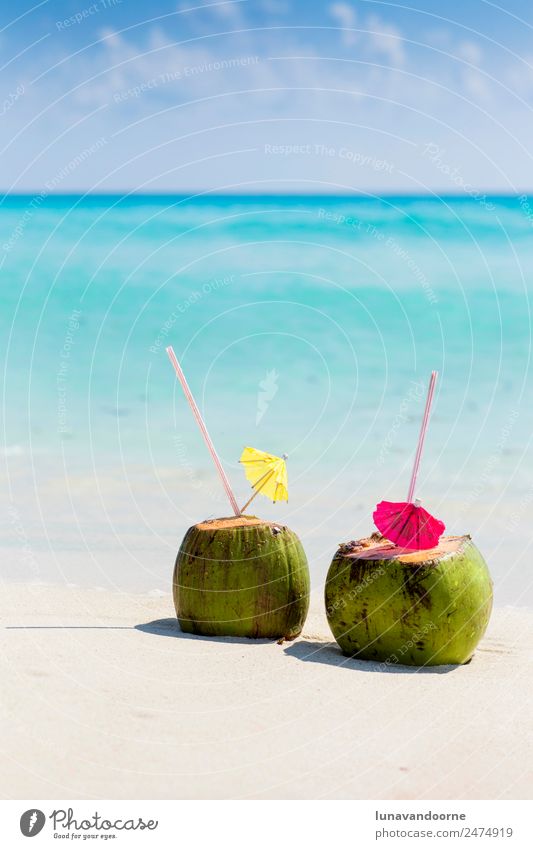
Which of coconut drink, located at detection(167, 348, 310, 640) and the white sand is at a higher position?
coconut drink, located at detection(167, 348, 310, 640)

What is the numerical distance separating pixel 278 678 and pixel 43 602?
7.74 feet

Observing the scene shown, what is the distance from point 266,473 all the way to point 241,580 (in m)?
0.67

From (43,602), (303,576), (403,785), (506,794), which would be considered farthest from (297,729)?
(43,602)

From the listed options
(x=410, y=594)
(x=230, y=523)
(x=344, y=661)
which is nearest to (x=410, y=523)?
(x=410, y=594)

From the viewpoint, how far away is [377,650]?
19.9ft

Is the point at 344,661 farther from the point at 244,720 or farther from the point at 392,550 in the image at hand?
the point at 244,720

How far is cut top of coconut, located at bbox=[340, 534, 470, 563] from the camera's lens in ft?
19.9

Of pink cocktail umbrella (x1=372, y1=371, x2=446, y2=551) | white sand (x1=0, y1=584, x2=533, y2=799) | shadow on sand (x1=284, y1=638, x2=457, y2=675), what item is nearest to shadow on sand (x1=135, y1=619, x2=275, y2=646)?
white sand (x1=0, y1=584, x2=533, y2=799)

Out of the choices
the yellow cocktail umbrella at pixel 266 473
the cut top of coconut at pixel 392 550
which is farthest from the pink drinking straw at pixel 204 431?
the cut top of coconut at pixel 392 550

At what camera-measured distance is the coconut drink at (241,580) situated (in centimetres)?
635

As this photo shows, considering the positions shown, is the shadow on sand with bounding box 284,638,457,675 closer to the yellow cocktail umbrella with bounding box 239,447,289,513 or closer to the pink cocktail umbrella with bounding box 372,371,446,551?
the pink cocktail umbrella with bounding box 372,371,446,551

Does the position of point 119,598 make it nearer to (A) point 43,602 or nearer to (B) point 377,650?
(A) point 43,602

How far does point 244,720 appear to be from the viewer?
16.8ft

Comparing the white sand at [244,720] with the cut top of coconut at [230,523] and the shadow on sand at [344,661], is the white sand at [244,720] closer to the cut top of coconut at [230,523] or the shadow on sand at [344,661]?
the shadow on sand at [344,661]
